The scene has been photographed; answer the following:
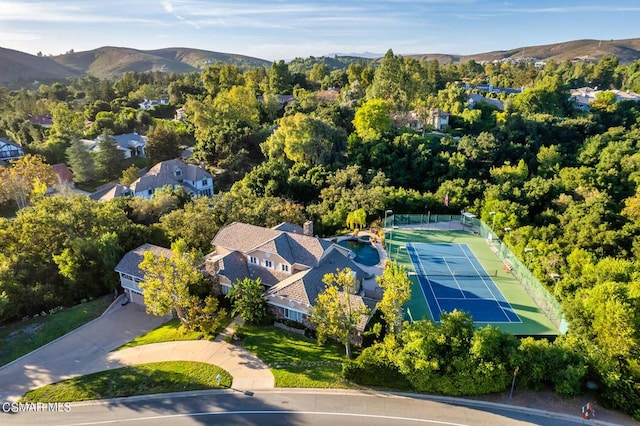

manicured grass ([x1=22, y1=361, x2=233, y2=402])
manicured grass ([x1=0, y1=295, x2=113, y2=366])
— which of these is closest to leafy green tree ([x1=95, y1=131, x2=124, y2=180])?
manicured grass ([x1=0, y1=295, x2=113, y2=366])

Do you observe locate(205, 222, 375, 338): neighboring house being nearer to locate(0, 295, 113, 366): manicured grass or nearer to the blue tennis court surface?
the blue tennis court surface

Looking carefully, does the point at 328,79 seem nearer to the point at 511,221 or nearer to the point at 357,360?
the point at 511,221

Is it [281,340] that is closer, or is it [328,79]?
[281,340]

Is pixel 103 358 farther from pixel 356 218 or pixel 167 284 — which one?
pixel 356 218

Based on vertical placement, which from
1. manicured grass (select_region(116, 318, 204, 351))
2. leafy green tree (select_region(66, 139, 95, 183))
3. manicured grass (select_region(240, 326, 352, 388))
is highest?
leafy green tree (select_region(66, 139, 95, 183))

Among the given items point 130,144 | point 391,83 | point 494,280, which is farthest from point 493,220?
point 130,144

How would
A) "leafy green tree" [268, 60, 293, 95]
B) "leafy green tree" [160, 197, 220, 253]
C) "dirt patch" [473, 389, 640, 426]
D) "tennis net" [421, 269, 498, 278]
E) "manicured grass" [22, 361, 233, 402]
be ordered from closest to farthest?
"dirt patch" [473, 389, 640, 426] < "manicured grass" [22, 361, 233, 402] < "tennis net" [421, 269, 498, 278] < "leafy green tree" [160, 197, 220, 253] < "leafy green tree" [268, 60, 293, 95]

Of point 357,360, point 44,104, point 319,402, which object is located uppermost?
point 44,104

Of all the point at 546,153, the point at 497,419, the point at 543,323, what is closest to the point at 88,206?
the point at 497,419
